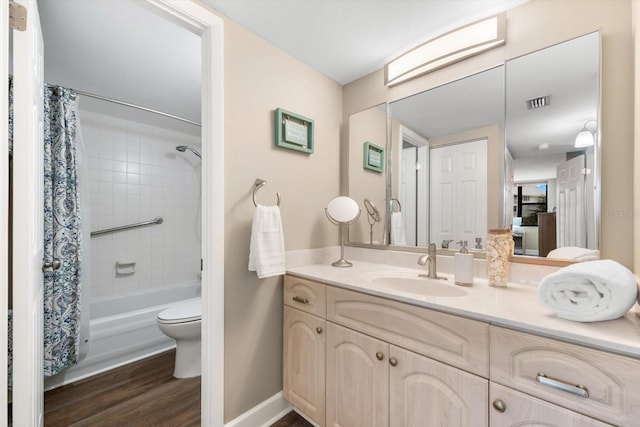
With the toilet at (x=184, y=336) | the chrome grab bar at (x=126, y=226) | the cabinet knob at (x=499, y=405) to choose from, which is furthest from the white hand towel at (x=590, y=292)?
the chrome grab bar at (x=126, y=226)

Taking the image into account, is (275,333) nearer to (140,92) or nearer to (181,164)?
(140,92)

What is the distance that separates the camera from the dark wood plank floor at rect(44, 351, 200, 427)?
158 cm

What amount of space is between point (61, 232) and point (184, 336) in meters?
1.07

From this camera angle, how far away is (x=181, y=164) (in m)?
3.17

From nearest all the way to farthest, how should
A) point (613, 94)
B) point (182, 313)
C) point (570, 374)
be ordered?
1. point (570, 374)
2. point (613, 94)
3. point (182, 313)

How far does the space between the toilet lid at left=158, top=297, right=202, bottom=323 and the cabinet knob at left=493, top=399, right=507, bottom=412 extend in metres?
1.86

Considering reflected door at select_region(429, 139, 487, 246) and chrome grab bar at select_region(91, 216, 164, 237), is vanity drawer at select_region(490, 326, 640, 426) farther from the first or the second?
chrome grab bar at select_region(91, 216, 164, 237)

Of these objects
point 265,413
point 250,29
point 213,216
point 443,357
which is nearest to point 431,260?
point 443,357

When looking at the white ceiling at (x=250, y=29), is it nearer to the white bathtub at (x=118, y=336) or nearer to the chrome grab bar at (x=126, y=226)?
the chrome grab bar at (x=126, y=226)

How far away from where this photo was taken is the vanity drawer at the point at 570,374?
2.17 ft

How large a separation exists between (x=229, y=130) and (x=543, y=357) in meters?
1.54

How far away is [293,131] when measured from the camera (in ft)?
5.62

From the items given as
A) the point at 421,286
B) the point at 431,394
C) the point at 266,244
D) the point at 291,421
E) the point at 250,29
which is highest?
the point at 250,29

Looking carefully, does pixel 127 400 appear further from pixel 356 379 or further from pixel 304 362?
pixel 356 379
